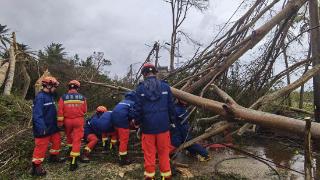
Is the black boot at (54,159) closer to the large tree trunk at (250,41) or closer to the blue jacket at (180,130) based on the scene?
the blue jacket at (180,130)

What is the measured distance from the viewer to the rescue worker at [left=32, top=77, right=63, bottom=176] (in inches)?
Answer: 255

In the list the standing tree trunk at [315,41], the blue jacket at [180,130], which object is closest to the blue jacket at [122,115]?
the blue jacket at [180,130]

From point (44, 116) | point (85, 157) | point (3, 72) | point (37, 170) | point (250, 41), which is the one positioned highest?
point (250, 41)

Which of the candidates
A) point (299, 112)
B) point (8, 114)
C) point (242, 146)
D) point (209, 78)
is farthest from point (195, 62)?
point (8, 114)

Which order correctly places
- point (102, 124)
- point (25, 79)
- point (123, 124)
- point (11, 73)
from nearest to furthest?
1. point (123, 124)
2. point (102, 124)
3. point (11, 73)
4. point (25, 79)

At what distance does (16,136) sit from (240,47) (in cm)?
469

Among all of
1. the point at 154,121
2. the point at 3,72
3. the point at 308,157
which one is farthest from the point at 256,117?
the point at 3,72

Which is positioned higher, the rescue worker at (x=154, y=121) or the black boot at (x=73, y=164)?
the rescue worker at (x=154, y=121)

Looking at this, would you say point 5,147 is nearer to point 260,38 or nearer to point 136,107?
point 136,107

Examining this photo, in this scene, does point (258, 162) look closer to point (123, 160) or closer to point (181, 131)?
point (181, 131)

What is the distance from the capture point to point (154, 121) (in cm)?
573

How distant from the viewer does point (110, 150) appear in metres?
7.67

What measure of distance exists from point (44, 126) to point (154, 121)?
6.75 ft

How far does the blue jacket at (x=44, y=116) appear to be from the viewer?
6527 millimetres
